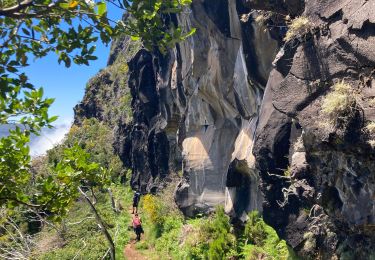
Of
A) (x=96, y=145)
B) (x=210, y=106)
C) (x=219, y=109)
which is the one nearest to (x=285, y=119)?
(x=219, y=109)

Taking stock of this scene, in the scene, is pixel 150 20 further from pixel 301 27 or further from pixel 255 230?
pixel 255 230

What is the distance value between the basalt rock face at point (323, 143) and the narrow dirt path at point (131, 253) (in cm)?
959

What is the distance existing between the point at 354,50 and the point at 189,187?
1458 centimetres

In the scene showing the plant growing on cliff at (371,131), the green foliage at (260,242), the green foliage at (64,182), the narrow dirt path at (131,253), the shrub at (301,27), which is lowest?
the narrow dirt path at (131,253)

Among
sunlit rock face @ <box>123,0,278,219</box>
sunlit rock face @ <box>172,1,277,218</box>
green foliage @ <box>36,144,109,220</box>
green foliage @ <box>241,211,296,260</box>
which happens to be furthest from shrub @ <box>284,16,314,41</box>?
green foliage @ <box>241,211,296,260</box>

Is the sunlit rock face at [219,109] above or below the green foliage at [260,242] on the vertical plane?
above

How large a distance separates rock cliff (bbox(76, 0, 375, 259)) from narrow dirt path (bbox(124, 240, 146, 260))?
10.3 feet

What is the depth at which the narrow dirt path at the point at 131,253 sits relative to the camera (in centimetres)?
1938

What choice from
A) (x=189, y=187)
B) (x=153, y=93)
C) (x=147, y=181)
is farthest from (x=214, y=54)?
(x=147, y=181)

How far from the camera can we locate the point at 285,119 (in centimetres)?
1116

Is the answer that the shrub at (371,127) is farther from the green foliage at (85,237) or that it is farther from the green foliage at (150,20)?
the green foliage at (85,237)

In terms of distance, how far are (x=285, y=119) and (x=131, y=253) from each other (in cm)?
1189

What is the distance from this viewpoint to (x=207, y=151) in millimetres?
21078

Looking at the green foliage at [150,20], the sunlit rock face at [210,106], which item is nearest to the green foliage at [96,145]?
the sunlit rock face at [210,106]
